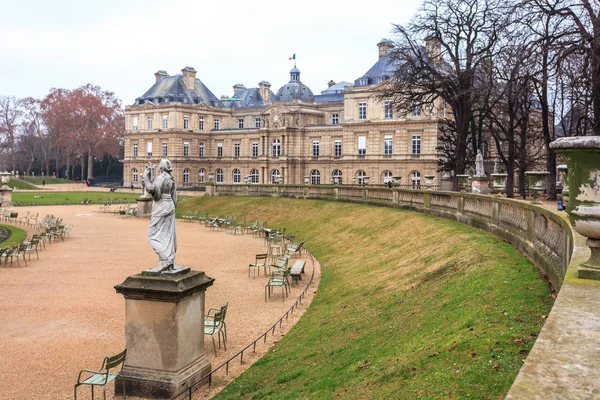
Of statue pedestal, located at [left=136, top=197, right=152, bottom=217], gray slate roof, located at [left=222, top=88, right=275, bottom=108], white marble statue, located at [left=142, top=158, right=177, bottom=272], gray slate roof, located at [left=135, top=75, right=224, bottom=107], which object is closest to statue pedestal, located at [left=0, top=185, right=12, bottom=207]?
statue pedestal, located at [left=136, top=197, right=152, bottom=217]

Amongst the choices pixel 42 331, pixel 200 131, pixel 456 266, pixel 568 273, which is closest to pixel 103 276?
pixel 42 331

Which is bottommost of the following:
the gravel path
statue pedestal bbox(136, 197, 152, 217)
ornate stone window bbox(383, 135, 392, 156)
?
the gravel path

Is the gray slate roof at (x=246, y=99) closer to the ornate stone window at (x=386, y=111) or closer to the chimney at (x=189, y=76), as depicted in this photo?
the chimney at (x=189, y=76)

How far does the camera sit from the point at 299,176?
236 ft

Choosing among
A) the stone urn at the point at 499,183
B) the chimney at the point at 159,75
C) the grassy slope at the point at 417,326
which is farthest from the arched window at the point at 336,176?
the stone urn at the point at 499,183

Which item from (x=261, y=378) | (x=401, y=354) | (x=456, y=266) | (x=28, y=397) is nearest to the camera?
(x=401, y=354)

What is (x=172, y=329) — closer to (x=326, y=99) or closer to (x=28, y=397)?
(x=28, y=397)

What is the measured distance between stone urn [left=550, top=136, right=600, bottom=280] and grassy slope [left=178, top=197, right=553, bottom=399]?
1.16m

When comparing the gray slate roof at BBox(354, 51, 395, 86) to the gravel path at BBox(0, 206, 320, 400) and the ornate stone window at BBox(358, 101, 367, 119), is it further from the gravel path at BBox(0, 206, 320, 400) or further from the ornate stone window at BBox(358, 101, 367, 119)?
the gravel path at BBox(0, 206, 320, 400)

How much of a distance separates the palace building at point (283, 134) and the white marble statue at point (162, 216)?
4722 centimetres

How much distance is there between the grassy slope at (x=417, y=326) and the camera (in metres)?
6.30

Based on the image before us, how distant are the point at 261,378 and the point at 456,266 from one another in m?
5.39

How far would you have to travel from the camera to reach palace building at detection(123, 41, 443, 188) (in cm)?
5984

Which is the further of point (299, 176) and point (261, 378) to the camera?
point (299, 176)
